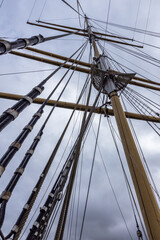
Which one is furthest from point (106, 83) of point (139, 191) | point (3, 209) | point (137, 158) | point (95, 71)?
point (3, 209)

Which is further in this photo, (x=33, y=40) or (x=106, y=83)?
(x=106, y=83)

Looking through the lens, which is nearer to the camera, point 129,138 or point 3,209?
point 3,209

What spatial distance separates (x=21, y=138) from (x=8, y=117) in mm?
355

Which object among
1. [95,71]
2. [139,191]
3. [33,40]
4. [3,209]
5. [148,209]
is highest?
[95,71]

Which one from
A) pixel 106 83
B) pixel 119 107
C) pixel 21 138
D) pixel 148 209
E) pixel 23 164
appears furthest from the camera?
pixel 106 83

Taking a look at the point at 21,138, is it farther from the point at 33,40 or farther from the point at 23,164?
the point at 33,40

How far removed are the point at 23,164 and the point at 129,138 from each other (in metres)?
2.18

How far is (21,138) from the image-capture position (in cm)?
184

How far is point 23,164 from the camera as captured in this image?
2191mm

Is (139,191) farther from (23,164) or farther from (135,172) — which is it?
(23,164)

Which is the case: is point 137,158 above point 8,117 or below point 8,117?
above

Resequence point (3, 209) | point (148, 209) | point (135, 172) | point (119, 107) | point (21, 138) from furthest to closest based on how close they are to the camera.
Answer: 1. point (119, 107)
2. point (135, 172)
3. point (148, 209)
4. point (21, 138)
5. point (3, 209)

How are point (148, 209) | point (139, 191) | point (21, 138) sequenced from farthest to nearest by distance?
1. point (139, 191)
2. point (148, 209)
3. point (21, 138)

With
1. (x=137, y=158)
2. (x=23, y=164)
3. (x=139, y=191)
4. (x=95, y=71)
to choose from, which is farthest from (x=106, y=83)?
(x=23, y=164)
